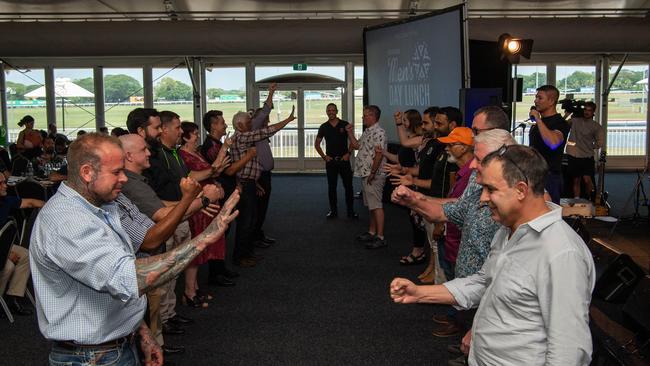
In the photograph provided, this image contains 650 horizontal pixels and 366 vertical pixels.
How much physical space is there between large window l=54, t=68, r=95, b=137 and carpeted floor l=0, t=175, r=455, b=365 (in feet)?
31.8

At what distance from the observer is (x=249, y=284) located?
5.91 metres

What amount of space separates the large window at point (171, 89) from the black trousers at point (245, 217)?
9258 millimetres

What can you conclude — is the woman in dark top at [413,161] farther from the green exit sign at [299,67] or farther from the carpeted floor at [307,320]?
the green exit sign at [299,67]

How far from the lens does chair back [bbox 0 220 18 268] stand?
4.76 m

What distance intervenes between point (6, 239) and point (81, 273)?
3335 mm

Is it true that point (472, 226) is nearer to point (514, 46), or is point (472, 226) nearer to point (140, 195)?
point (140, 195)

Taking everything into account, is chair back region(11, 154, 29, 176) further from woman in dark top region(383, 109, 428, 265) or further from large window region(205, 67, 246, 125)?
large window region(205, 67, 246, 125)

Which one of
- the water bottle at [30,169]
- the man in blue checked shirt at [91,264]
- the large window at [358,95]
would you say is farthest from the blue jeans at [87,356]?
the large window at [358,95]

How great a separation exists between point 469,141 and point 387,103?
5039 millimetres

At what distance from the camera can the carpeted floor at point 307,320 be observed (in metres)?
4.17

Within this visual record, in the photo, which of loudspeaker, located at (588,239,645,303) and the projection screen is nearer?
loudspeaker, located at (588,239,645,303)

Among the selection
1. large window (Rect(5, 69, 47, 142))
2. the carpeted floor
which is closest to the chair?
the carpeted floor

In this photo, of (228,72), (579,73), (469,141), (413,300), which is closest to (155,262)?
(413,300)

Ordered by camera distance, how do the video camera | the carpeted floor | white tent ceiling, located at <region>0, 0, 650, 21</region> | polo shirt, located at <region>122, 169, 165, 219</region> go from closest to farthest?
polo shirt, located at <region>122, 169, 165, 219</region> → the carpeted floor → the video camera → white tent ceiling, located at <region>0, 0, 650, 21</region>
